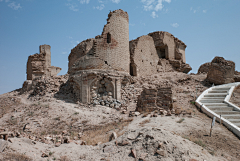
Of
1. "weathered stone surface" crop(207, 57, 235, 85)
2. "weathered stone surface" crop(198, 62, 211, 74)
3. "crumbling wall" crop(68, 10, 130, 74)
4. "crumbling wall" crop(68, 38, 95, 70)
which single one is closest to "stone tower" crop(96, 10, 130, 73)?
"crumbling wall" crop(68, 10, 130, 74)

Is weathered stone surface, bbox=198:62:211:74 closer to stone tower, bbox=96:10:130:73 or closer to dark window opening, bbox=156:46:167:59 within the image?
dark window opening, bbox=156:46:167:59

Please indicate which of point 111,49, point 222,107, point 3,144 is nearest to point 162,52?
point 111,49

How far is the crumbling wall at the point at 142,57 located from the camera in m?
14.6

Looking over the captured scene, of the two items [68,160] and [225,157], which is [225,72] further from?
[68,160]

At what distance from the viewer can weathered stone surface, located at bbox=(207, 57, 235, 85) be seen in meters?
12.6

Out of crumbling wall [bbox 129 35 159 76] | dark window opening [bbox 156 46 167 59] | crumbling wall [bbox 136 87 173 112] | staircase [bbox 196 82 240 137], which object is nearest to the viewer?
staircase [bbox 196 82 240 137]

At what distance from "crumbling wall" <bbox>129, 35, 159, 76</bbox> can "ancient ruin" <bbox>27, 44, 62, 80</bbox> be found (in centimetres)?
895

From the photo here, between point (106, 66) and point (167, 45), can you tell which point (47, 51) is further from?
point (167, 45)

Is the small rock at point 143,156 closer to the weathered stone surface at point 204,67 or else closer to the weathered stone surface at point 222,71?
the weathered stone surface at point 222,71

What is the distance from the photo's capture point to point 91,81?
35.0 ft

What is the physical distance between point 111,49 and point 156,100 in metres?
4.75

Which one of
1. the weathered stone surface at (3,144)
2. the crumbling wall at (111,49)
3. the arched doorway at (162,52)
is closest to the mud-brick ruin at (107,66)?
the crumbling wall at (111,49)

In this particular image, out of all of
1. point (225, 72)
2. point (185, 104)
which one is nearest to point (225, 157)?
point (185, 104)

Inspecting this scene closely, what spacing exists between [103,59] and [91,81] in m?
1.63
